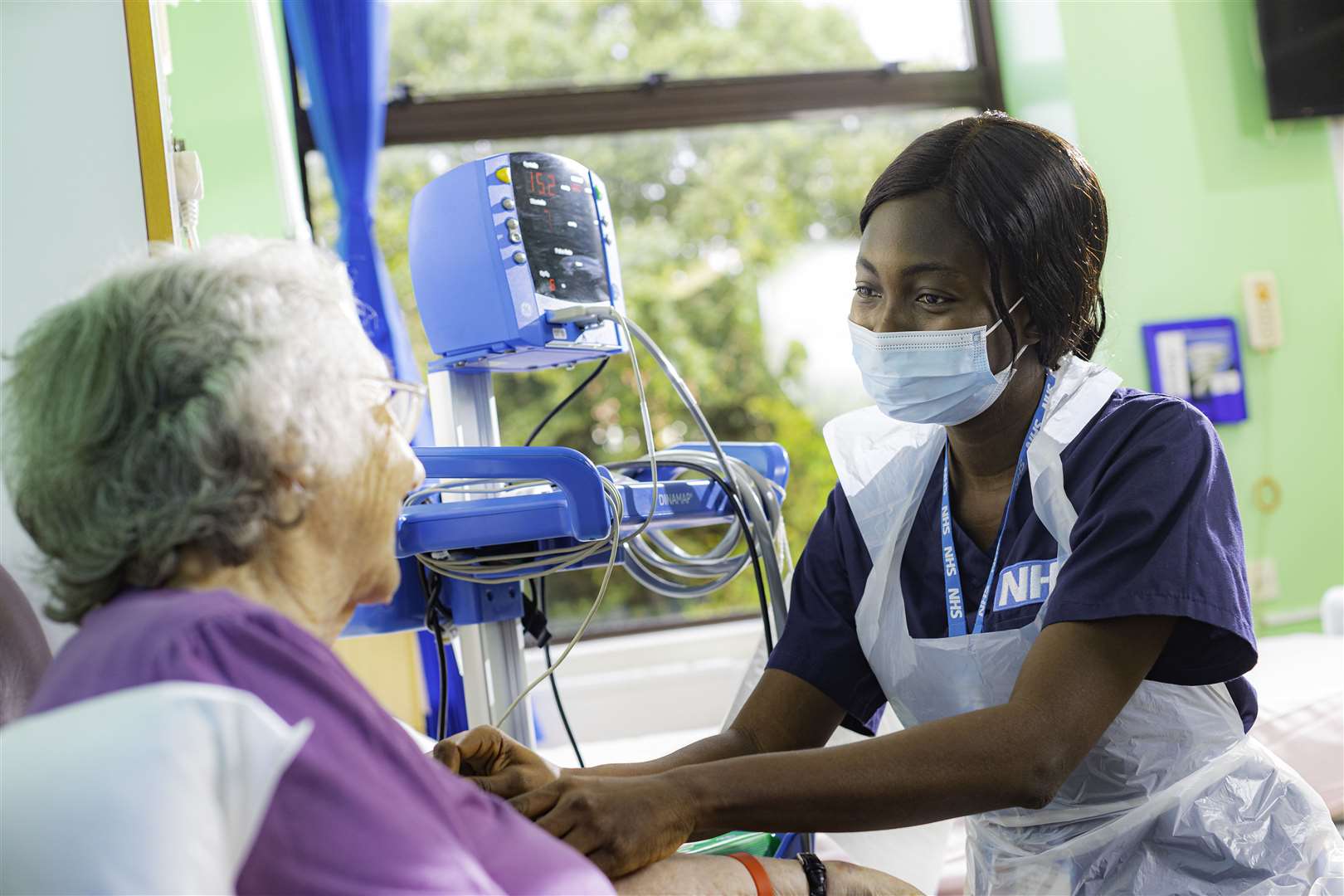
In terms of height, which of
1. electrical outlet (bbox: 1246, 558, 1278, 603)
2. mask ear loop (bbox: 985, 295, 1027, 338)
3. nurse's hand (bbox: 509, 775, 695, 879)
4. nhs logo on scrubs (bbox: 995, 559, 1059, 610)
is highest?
mask ear loop (bbox: 985, 295, 1027, 338)

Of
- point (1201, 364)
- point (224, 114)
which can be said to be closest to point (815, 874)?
point (224, 114)

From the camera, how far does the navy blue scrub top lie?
3.51 feet

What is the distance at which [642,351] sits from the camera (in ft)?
11.9

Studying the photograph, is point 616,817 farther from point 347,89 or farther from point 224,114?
point 347,89

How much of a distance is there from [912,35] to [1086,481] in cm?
298

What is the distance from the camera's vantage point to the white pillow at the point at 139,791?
1.92ft

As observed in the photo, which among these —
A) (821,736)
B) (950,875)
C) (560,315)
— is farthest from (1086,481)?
(950,875)

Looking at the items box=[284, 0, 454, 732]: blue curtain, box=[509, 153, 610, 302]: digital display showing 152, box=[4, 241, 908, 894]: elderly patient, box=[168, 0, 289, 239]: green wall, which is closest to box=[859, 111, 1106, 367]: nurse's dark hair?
box=[509, 153, 610, 302]: digital display showing 152

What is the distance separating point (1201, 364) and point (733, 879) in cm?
302

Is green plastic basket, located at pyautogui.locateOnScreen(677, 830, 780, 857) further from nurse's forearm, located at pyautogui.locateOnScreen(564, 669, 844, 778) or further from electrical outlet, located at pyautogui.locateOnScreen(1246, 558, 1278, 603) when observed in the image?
electrical outlet, located at pyautogui.locateOnScreen(1246, 558, 1278, 603)

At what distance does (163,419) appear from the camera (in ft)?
2.29

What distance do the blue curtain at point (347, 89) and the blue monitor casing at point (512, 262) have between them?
1.62 meters

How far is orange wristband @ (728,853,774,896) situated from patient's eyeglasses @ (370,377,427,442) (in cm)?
45

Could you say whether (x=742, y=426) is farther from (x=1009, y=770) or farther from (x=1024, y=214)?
(x=1009, y=770)
